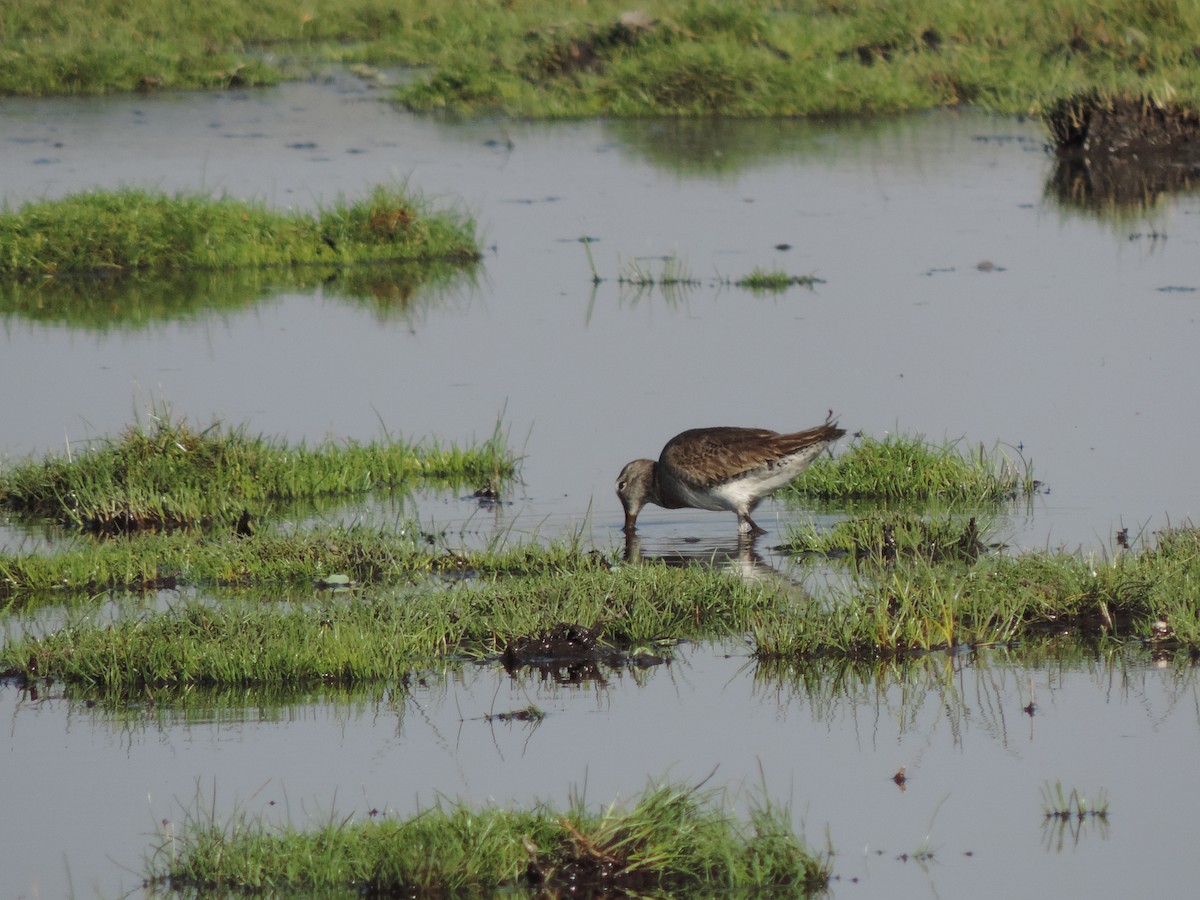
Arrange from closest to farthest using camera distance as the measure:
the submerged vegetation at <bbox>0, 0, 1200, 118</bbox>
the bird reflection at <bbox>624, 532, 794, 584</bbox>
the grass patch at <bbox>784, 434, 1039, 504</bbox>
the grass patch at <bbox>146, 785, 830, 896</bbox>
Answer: the grass patch at <bbox>146, 785, 830, 896</bbox>, the bird reflection at <bbox>624, 532, 794, 584</bbox>, the grass patch at <bbox>784, 434, 1039, 504</bbox>, the submerged vegetation at <bbox>0, 0, 1200, 118</bbox>

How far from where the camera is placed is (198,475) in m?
12.5

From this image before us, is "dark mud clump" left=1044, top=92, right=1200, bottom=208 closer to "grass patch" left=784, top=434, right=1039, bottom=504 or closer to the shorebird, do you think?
"grass patch" left=784, top=434, right=1039, bottom=504

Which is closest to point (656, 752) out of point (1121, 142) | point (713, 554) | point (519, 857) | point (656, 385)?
point (519, 857)

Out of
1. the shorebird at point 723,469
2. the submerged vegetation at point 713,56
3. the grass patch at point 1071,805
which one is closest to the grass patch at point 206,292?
the shorebird at point 723,469

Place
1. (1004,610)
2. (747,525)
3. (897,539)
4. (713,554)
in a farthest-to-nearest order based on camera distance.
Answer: (747,525), (713,554), (897,539), (1004,610)

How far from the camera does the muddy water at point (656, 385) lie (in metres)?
7.79

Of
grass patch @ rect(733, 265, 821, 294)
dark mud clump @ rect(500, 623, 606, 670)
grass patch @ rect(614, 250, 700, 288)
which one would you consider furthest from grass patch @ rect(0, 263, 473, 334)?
dark mud clump @ rect(500, 623, 606, 670)

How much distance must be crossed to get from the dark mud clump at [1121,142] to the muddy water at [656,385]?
2.12ft

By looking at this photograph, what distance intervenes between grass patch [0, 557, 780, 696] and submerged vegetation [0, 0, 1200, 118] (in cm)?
1915

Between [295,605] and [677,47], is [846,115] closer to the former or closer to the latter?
[677,47]

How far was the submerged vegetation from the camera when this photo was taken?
31.9m

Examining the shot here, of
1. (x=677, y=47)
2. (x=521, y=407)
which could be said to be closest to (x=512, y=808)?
(x=521, y=407)

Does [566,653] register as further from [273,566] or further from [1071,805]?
[1071,805]

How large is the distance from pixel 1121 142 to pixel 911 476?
55.8 ft
